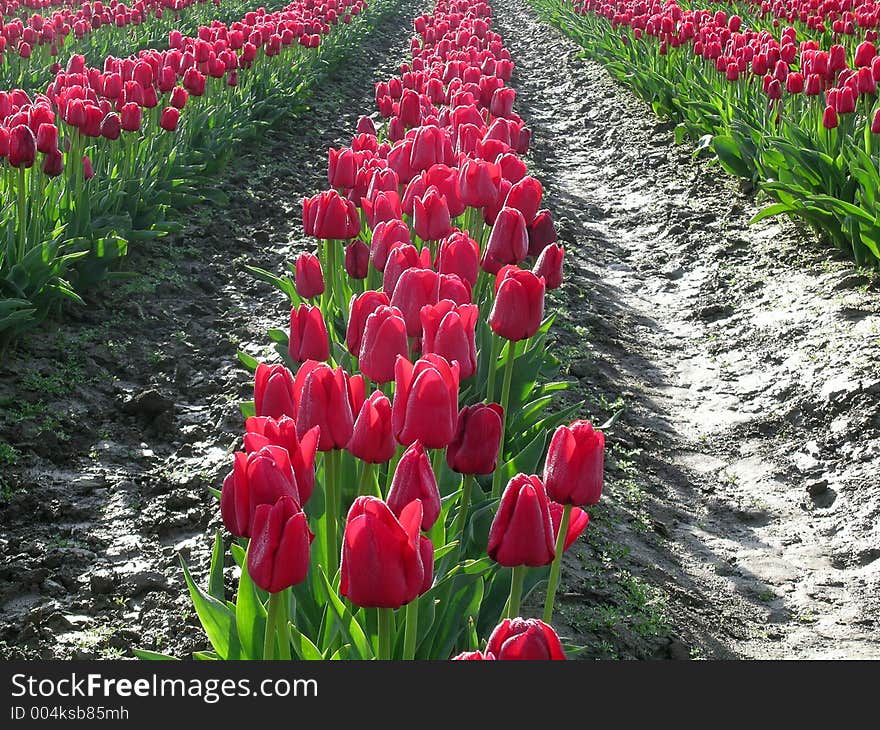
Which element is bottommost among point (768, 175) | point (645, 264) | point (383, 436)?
point (645, 264)

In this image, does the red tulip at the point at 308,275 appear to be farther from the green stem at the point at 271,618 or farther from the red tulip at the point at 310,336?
the green stem at the point at 271,618

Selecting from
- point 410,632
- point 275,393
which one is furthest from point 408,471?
point 275,393

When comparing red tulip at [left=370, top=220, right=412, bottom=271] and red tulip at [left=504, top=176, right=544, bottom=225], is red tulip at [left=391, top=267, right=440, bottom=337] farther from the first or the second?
red tulip at [left=504, top=176, right=544, bottom=225]

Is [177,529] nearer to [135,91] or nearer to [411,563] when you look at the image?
[411,563]

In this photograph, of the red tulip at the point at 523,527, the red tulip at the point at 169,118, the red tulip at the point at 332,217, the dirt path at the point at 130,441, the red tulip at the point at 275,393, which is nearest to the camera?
the red tulip at the point at 523,527

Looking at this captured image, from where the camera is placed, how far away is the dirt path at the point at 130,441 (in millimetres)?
3135

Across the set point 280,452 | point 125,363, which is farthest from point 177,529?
point 280,452

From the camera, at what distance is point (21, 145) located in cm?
475

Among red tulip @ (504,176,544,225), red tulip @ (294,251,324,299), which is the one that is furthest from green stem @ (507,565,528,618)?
red tulip @ (504,176,544,225)

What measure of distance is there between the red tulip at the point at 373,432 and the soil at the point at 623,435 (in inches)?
47.9

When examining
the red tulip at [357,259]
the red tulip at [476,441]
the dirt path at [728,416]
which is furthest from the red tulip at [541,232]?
the red tulip at [476,441]

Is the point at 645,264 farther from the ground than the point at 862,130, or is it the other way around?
the point at 862,130

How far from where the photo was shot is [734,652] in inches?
123

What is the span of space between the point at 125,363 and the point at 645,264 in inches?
151
